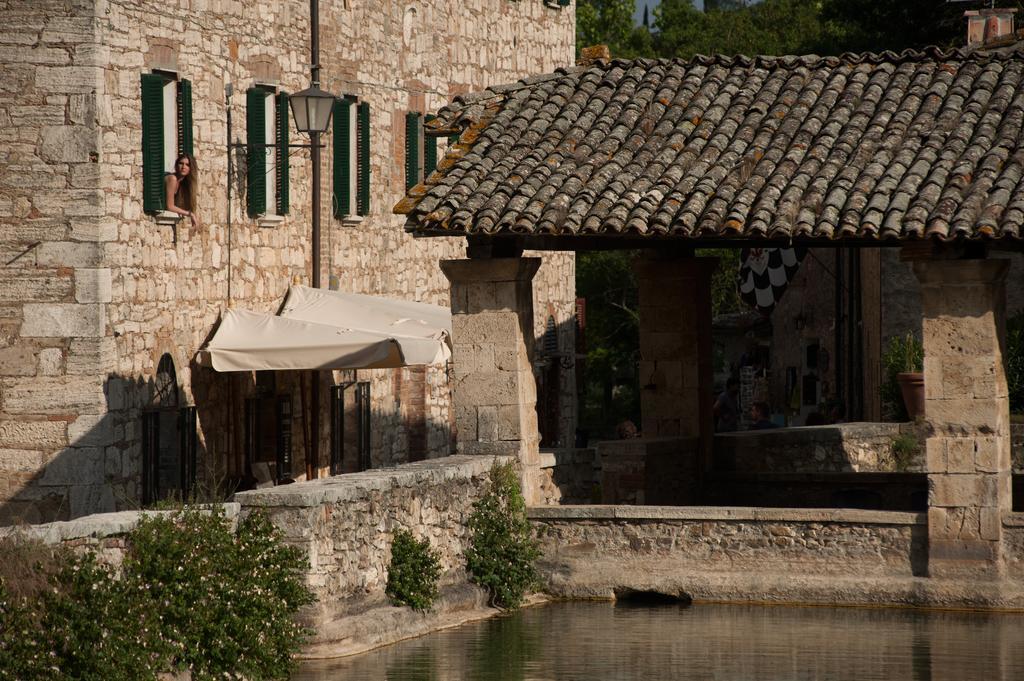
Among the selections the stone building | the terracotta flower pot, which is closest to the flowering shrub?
the stone building

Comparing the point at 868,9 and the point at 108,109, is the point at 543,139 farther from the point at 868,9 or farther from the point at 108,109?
the point at 868,9

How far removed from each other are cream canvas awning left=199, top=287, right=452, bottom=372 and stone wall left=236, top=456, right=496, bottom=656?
2.80 meters

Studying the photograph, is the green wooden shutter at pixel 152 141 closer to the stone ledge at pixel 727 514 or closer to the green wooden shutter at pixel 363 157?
the stone ledge at pixel 727 514

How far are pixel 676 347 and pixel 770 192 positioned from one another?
3795 millimetres

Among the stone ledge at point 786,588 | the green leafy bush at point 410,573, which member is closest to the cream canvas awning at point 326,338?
the stone ledge at point 786,588

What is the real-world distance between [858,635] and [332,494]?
3.93 m

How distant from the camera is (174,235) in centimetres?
1748

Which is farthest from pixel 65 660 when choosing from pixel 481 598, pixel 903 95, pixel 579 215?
pixel 903 95

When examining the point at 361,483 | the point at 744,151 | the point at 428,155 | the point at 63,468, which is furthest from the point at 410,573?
the point at 428,155

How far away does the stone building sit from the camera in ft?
51.8

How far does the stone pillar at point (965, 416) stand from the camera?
14164 mm

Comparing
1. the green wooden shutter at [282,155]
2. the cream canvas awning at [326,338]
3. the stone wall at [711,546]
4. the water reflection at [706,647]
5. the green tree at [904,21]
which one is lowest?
the water reflection at [706,647]

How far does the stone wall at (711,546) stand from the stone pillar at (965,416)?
0.87 feet

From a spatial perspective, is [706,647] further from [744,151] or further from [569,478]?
[744,151]
